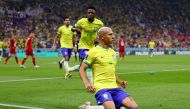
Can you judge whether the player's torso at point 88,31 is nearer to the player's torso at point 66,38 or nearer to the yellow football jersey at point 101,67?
the player's torso at point 66,38

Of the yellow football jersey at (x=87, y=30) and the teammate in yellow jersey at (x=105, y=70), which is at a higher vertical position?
the yellow football jersey at (x=87, y=30)

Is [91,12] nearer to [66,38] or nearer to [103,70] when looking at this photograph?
[103,70]

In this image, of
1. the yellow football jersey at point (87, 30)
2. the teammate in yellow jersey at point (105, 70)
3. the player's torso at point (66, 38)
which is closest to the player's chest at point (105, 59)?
the teammate in yellow jersey at point (105, 70)

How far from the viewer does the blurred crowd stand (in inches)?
2186

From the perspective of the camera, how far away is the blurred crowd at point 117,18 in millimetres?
55531

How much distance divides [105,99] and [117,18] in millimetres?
56795

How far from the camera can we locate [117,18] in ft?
212

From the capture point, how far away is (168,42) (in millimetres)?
65875

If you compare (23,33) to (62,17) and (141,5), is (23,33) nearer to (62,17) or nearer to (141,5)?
(62,17)

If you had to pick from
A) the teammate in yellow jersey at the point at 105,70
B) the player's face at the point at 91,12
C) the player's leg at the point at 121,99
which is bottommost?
the player's leg at the point at 121,99

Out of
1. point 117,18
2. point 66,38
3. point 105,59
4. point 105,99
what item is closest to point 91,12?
point 105,59

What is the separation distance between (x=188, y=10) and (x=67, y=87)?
59480mm

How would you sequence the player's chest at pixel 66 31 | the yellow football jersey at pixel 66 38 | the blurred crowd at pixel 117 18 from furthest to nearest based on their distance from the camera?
1. the blurred crowd at pixel 117 18
2. the player's chest at pixel 66 31
3. the yellow football jersey at pixel 66 38

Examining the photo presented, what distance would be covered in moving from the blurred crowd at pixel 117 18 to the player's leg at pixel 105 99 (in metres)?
43.7
